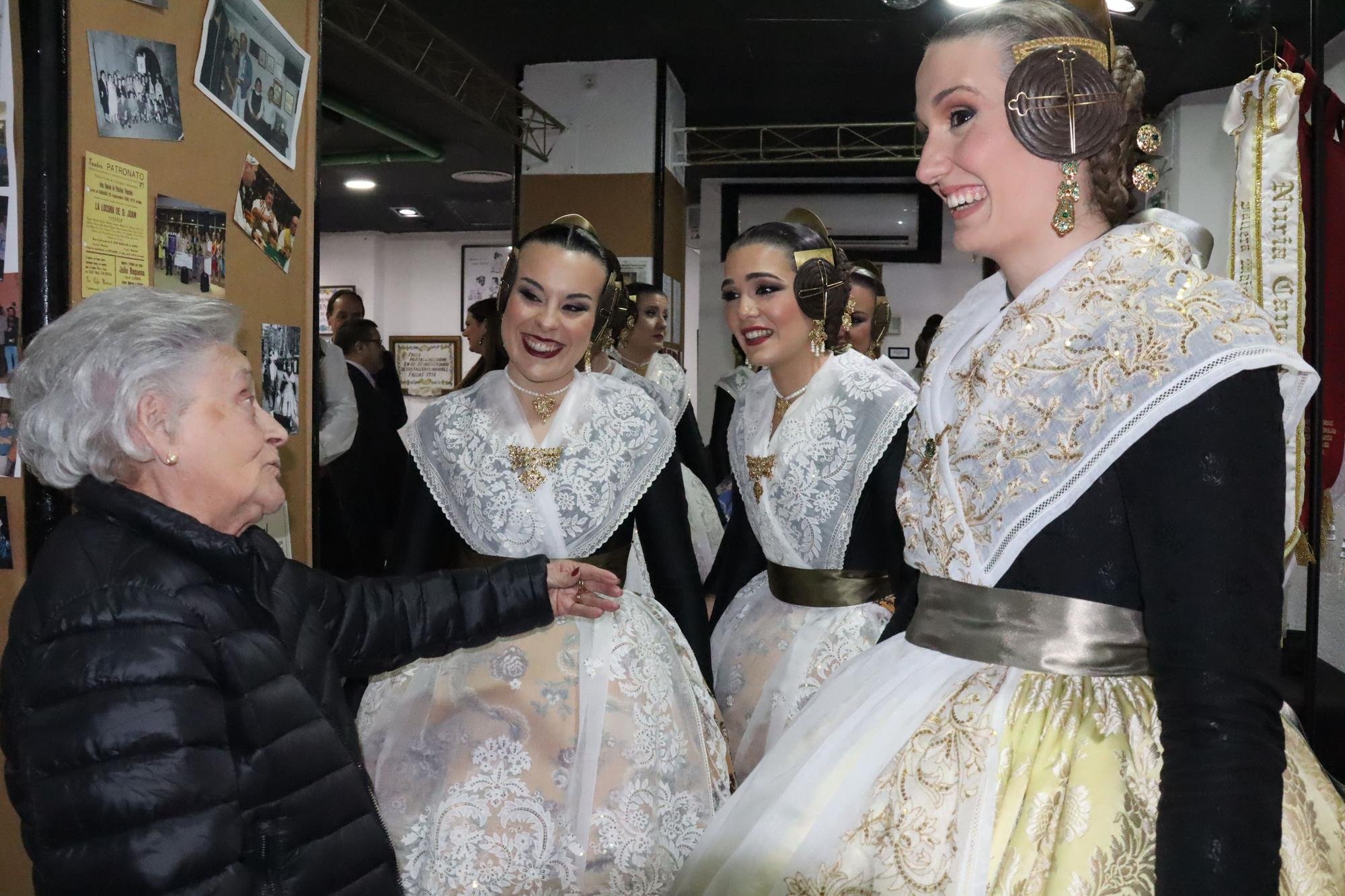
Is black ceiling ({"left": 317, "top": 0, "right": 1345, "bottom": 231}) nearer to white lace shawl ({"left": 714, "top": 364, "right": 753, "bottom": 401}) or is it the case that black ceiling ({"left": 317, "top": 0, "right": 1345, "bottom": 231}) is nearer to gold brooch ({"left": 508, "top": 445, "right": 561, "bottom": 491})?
white lace shawl ({"left": 714, "top": 364, "right": 753, "bottom": 401})

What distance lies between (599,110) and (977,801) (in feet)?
25.1

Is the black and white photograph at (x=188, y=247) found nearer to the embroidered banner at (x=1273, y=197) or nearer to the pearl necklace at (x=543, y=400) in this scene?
the pearl necklace at (x=543, y=400)

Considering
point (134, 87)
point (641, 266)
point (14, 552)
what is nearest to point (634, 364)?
point (641, 266)

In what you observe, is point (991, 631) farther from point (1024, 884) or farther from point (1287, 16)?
point (1287, 16)

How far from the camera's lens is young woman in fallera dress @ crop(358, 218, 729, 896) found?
1989mm

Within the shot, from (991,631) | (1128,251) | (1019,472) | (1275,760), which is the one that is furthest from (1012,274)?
(1275,760)

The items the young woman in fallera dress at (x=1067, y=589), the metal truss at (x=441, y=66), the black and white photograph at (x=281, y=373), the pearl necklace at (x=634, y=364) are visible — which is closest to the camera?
the young woman in fallera dress at (x=1067, y=589)

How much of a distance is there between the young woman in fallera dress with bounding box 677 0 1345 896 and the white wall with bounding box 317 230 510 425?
47.2ft

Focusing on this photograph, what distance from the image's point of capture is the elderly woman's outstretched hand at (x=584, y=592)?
2086 millimetres

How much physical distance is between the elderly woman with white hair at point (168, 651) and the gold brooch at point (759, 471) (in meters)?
1.24

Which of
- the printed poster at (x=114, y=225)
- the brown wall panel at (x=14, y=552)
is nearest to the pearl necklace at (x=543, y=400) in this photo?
the printed poster at (x=114, y=225)

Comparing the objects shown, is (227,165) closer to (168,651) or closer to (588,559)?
(588,559)

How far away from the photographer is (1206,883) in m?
0.95

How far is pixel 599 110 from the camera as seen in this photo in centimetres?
814
